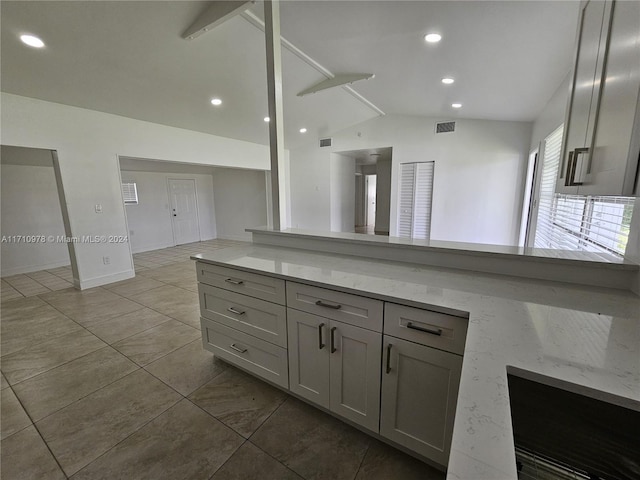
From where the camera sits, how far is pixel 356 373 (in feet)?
4.79

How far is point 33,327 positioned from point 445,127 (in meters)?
6.83

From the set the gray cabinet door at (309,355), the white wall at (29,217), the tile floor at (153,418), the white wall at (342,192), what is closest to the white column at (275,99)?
the gray cabinet door at (309,355)

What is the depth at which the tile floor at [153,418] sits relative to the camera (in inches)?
56.6

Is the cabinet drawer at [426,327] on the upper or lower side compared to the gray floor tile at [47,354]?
upper

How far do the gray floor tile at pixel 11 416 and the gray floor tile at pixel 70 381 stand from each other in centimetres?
3

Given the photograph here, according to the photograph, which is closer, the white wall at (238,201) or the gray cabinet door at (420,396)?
the gray cabinet door at (420,396)

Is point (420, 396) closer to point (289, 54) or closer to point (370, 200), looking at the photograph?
point (289, 54)

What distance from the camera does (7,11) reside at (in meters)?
2.13

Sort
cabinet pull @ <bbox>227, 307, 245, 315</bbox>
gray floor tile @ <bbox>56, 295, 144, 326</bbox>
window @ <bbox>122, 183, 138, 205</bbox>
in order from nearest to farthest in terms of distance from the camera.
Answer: cabinet pull @ <bbox>227, 307, 245, 315</bbox> → gray floor tile @ <bbox>56, 295, 144, 326</bbox> → window @ <bbox>122, 183, 138, 205</bbox>

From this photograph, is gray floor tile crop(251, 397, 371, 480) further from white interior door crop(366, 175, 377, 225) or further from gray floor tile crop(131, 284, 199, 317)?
white interior door crop(366, 175, 377, 225)

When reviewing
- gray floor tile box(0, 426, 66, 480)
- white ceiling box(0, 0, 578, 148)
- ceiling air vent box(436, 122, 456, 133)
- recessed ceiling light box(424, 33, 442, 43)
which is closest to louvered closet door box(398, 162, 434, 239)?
ceiling air vent box(436, 122, 456, 133)

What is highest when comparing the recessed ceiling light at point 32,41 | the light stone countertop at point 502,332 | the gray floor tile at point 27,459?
the recessed ceiling light at point 32,41

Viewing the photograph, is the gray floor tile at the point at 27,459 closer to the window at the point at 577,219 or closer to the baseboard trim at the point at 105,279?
the baseboard trim at the point at 105,279

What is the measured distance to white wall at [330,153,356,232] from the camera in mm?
7004
